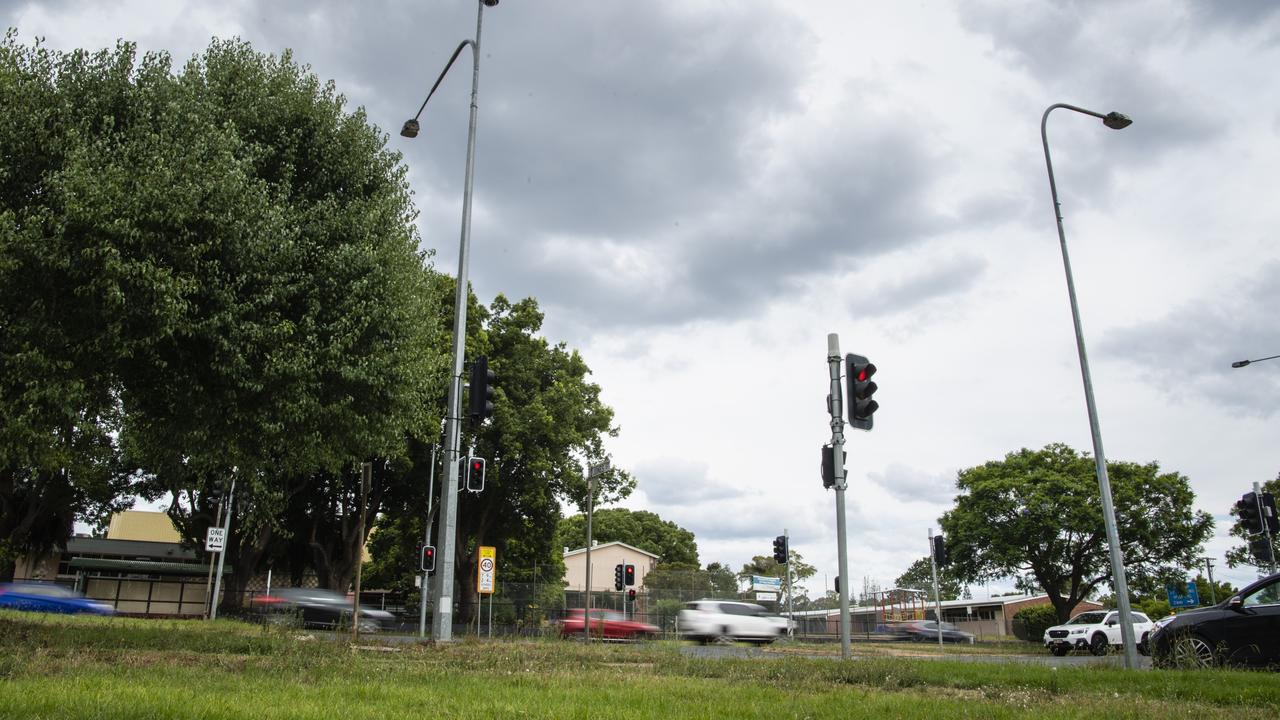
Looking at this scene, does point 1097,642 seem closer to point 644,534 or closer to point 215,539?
point 215,539

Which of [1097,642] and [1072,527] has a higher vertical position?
[1072,527]

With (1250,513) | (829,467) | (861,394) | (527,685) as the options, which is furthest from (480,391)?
(1250,513)

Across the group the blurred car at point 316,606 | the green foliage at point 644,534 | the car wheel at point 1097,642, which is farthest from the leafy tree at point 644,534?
the car wheel at point 1097,642

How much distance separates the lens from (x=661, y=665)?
10.3 m

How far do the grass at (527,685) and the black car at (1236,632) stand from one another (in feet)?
6.79

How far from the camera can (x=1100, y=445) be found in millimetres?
16453

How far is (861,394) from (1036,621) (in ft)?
129

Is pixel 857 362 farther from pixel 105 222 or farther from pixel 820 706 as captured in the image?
pixel 105 222

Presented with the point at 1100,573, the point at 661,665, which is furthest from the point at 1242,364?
the point at 661,665

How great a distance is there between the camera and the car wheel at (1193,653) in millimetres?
10238

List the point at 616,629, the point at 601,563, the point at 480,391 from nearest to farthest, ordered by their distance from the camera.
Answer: the point at 480,391 → the point at 616,629 → the point at 601,563

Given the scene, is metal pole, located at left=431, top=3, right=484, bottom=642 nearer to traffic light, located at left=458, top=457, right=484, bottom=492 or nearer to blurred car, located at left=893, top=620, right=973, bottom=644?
traffic light, located at left=458, top=457, right=484, bottom=492

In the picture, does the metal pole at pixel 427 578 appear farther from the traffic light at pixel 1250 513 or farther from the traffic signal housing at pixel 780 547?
the traffic light at pixel 1250 513

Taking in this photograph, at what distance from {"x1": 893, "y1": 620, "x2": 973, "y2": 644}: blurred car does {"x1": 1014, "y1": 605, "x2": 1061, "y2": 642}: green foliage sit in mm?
6785
